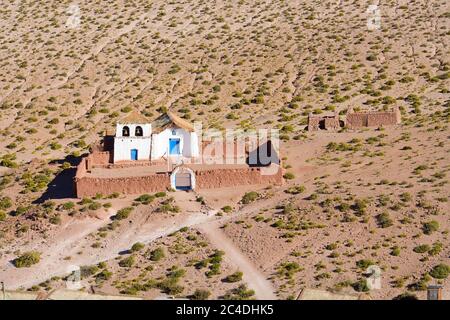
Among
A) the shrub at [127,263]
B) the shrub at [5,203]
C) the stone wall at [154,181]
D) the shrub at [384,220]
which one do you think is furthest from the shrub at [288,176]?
the shrub at [5,203]

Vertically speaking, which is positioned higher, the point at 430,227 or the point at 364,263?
the point at 430,227

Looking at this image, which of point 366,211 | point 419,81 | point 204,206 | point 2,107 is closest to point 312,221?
point 366,211

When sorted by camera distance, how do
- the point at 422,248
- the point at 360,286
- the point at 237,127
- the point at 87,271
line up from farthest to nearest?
the point at 237,127 < the point at 87,271 < the point at 422,248 < the point at 360,286

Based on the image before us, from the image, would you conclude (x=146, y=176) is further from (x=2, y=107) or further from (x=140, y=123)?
(x=2, y=107)

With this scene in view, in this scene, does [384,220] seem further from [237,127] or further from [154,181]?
Result: [237,127]

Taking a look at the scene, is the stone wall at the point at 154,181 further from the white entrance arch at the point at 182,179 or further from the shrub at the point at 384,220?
the shrub at the point at 384,220

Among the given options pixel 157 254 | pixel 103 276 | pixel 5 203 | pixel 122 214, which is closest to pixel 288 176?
pixel 122 214
